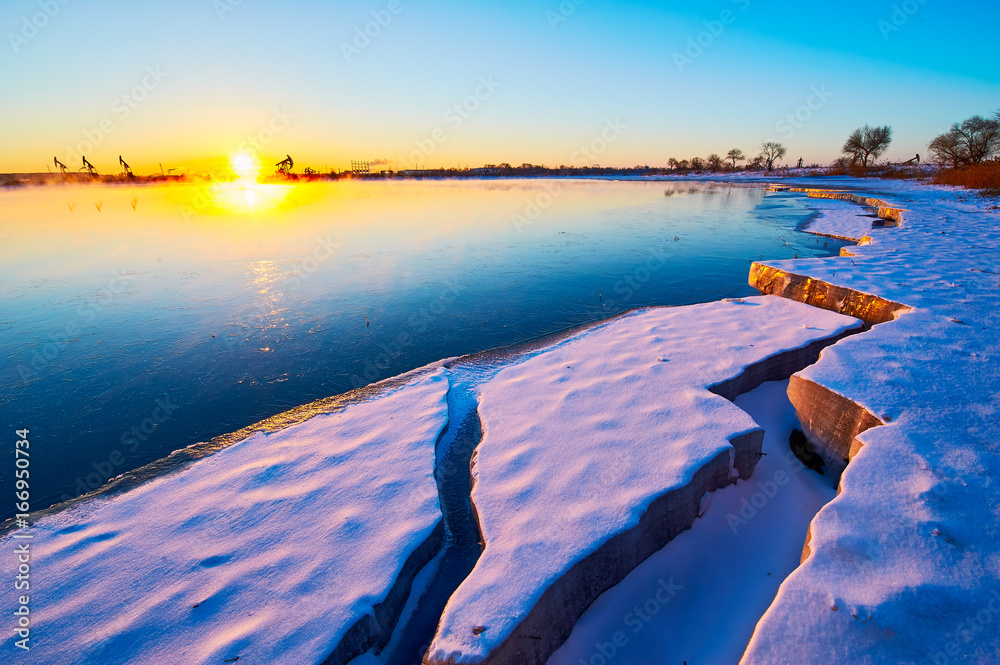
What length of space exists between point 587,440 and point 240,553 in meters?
3.09

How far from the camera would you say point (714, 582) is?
10.0ft

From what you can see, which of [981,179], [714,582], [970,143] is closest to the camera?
[714,582]

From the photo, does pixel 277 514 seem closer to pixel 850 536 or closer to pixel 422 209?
pixel 850 536

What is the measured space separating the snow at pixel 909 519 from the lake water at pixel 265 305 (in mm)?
4503

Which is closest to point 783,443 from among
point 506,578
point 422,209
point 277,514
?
point 506,578

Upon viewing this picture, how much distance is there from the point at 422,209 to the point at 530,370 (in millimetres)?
24781

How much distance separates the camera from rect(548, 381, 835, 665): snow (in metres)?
2.64

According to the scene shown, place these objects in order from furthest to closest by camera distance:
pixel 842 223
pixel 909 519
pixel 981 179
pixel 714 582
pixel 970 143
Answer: pixel 970 143 < pixel 981 179 < pixel 842 223 < pixel 714 582 < pixel 909 519

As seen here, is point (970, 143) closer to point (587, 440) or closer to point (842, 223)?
point (842, 223)

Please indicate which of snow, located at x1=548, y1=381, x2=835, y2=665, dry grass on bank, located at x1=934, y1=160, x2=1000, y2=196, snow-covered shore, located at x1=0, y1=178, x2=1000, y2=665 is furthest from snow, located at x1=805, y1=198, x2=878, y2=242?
snow, located at x1=548, y1=381, x2=835, y2=665

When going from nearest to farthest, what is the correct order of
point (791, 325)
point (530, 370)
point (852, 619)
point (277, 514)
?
point (852, 619) → point (277, 514) → point (530, 370) → point (791, 325)

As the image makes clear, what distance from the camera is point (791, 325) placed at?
20.7 feet

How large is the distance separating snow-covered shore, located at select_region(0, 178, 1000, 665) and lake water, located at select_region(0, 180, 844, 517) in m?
1.43

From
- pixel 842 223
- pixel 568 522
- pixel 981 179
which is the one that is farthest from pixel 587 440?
pixel 981 179
